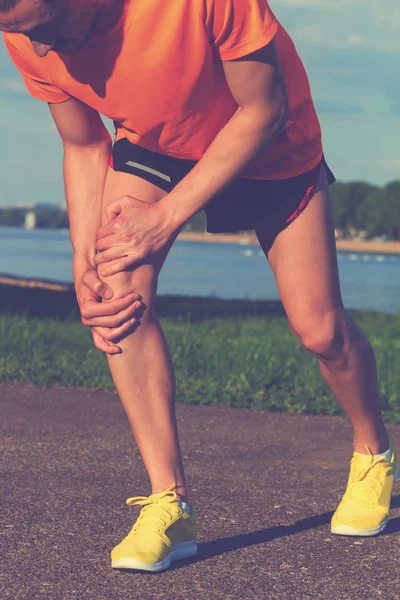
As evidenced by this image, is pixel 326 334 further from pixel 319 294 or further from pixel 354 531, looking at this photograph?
pixel 354 531

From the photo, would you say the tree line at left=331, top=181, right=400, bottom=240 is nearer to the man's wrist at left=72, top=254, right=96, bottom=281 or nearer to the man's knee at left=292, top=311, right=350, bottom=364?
the man's knee at left=292, top=311, right=350, bottom=364

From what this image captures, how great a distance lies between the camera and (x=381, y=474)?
10.5 ft

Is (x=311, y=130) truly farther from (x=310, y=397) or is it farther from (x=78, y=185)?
(x=310, y=397)

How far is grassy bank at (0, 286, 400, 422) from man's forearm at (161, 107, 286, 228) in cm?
334

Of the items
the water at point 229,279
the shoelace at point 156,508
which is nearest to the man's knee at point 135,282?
the shoelace at point 156,508

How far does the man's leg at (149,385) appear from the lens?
279 centimetres

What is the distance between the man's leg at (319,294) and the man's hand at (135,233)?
0.56m

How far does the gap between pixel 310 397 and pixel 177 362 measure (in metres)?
1.11

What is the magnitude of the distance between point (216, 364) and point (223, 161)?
13.3 feet

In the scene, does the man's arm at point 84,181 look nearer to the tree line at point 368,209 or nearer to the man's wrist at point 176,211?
Result: the man's wrist at point 176,211

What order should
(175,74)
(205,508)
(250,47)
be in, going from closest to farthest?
(250,47)
(175,74)
(205,508)

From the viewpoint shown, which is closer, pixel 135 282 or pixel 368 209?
pixel 135 282

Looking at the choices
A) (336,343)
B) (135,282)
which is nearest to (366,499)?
(336,343)

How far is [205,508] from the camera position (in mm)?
3436
